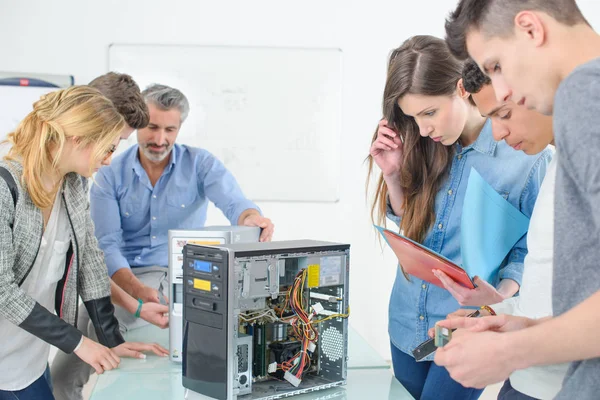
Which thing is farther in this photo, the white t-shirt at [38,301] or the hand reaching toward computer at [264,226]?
the hand reaching toward computer at [264,226]

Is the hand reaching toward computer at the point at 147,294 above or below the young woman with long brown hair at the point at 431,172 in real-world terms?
below

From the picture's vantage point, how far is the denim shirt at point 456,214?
1.51 m

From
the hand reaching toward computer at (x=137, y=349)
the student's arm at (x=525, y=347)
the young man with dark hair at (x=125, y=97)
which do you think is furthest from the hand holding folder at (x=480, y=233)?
the young man with dark hair at (x=125, y=97)

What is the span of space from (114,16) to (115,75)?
1837mm

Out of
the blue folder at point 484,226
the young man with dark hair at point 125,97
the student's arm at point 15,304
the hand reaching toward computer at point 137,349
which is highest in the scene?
the young man with dark hair at point 125,97

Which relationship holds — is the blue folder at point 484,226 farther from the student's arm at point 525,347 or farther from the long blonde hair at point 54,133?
the long blonde hair at point 54,133

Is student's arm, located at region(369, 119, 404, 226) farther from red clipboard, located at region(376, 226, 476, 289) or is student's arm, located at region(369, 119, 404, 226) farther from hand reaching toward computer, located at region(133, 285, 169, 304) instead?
hand reaching toward computer, located at region(133, 285, 169, 304)

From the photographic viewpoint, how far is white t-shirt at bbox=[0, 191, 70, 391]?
5.24 feet

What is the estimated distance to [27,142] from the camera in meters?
1.58

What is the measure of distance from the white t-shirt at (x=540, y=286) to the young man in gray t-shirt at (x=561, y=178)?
17 centimetres

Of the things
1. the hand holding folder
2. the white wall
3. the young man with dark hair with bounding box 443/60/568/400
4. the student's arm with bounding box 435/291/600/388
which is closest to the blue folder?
the hand holding folder

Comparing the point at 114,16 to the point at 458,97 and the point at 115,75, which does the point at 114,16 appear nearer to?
the point at 115,75

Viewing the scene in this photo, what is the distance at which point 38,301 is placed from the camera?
1650 millimetres

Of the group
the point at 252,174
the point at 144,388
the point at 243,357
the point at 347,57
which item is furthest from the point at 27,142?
the point at 347,57
